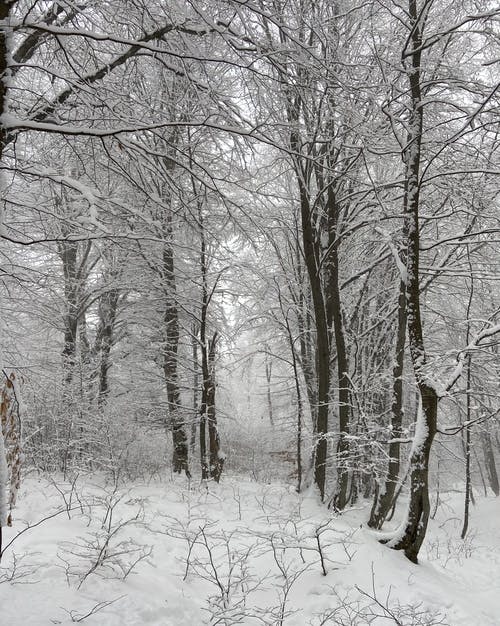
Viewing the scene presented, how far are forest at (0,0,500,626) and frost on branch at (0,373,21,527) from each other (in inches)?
0.7

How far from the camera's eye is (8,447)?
247 cm

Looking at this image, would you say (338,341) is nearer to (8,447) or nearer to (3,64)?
(8,447)

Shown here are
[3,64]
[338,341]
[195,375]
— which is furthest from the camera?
[195,375]

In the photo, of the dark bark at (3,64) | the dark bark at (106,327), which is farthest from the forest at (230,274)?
the dark bark at (106,327)

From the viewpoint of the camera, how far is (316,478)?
927 cm

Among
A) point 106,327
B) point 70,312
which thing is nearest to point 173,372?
point 106,327

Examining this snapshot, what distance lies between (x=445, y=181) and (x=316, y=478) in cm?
608

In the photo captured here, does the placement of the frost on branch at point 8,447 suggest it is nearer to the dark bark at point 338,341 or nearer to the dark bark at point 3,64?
the dark bark at point 3,64

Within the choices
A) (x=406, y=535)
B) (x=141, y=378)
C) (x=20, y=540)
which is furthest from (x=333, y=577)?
(x=141, y=378)

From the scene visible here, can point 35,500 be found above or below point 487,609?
above

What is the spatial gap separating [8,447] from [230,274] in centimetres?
879

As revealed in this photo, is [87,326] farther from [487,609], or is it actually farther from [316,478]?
[487,609]

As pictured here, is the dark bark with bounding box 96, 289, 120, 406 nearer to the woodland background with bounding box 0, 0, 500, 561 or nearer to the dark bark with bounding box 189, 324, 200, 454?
the woodland background with bounding box 0, 0, 500, 561

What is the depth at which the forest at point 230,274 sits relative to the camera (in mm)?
3330
